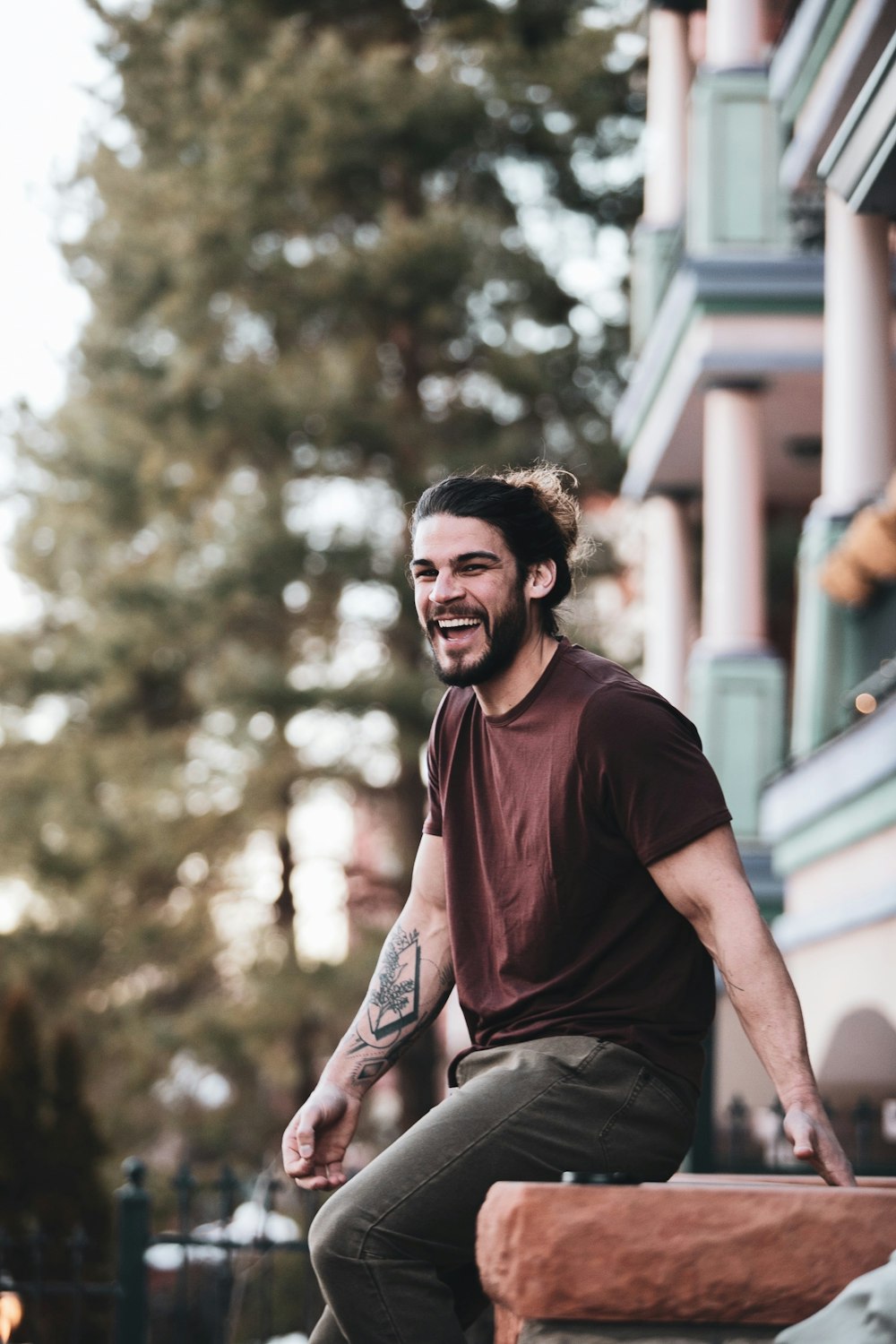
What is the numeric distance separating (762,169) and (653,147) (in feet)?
9.38

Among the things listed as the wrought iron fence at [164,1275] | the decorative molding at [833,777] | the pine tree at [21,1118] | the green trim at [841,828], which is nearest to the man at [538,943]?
the decorative molding at [833,777]

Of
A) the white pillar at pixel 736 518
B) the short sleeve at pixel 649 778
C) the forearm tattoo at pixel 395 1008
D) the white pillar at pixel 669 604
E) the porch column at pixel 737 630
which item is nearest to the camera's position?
the short sleeve at pixel 649 778

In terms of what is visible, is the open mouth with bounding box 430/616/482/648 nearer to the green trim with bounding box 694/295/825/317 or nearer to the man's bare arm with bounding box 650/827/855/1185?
the man's bare arm with bounding box 650/827/855/1185

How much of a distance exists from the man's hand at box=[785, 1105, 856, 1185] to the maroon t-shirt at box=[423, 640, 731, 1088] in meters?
0.24

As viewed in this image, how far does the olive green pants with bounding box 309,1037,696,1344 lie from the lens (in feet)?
8.55

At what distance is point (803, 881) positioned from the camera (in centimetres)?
826

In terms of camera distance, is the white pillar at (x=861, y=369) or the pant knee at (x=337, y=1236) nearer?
the pant knee at (x=337, y=1236)

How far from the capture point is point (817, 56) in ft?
24.0

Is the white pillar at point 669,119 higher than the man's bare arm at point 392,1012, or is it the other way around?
the white pillar at point 669,119

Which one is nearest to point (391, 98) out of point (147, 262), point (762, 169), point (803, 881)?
point (147, 262)

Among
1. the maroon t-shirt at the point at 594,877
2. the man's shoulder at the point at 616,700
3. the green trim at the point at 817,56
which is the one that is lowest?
the maroon t-shirt at the point at 594,877

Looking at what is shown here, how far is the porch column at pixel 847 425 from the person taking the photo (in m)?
7.64

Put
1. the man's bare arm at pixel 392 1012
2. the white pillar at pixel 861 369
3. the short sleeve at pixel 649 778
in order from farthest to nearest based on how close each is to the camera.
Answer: the white pillar at pixel 861 369
the man's bare arm at pixel 392 1012
the short sleeve at pixel 649 778

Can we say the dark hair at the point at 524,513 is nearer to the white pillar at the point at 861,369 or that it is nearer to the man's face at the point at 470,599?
the man's face at the point at 470,599
